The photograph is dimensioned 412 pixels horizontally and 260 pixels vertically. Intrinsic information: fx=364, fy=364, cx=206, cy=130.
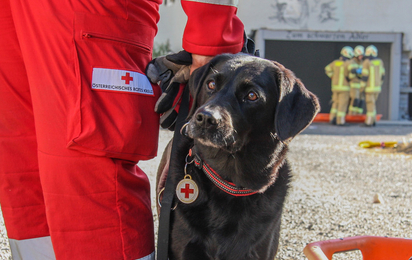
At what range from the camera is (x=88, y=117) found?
51.9 inches

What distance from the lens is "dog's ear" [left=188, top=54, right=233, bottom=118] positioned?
171 centimetres

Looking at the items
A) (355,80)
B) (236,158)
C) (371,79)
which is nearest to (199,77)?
(236,158)

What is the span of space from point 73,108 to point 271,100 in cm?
89

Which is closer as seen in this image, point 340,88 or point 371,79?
point 340,88

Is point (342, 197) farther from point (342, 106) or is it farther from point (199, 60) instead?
point (342, 106)

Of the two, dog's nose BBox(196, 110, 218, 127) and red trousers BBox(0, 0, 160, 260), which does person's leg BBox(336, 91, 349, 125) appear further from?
red trousers BBox(0, 0, 160, 260)

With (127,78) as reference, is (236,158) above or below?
below

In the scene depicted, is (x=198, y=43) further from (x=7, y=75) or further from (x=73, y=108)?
(x=7, y=75)

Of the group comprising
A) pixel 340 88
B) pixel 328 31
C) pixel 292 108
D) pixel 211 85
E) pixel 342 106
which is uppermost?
pixel 328 31

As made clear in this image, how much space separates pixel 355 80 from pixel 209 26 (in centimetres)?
1222

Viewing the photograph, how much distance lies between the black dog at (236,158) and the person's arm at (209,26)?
0.44 ft

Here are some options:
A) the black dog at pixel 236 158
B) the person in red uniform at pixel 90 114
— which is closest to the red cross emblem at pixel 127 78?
the person in red uniform at pixel 90 114

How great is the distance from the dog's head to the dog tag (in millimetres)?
200

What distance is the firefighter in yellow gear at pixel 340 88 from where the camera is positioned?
12.4m
